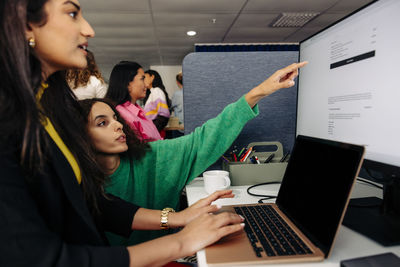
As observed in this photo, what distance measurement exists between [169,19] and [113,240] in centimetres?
328

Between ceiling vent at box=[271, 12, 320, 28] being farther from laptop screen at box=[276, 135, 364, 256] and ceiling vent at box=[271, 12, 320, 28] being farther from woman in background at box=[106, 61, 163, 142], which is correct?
laptop screen at box=[276, 135, 364, 256]

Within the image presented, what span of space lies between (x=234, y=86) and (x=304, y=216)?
23.9 inches

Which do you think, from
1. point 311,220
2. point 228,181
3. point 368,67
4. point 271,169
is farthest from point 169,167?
point 368,67

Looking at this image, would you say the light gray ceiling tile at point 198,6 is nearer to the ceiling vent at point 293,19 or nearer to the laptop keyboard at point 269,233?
the ceiling vent at point 293,19

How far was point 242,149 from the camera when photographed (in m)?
0.97

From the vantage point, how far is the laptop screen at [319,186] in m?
0.42

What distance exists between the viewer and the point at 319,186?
50 cm

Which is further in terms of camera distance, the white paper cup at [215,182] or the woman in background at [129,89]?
the woman in background at [129,89]

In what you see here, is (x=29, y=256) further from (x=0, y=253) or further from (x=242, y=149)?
(x=242, y=149)

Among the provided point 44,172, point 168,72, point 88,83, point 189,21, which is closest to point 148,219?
point 44,172

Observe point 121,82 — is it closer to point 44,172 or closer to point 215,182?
point 215,182

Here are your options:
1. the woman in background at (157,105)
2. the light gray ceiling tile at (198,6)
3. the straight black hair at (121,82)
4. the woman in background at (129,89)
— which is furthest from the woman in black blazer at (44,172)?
the light gray ceiling tile at (198,6)

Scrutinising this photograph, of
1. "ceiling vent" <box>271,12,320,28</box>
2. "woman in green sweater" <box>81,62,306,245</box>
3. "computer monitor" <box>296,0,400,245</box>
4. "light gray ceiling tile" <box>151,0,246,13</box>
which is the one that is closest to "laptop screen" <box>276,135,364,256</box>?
"computer monitor" <box>296,0,400,245</box>

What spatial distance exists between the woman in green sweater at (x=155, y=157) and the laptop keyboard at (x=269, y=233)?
11.4 inches
